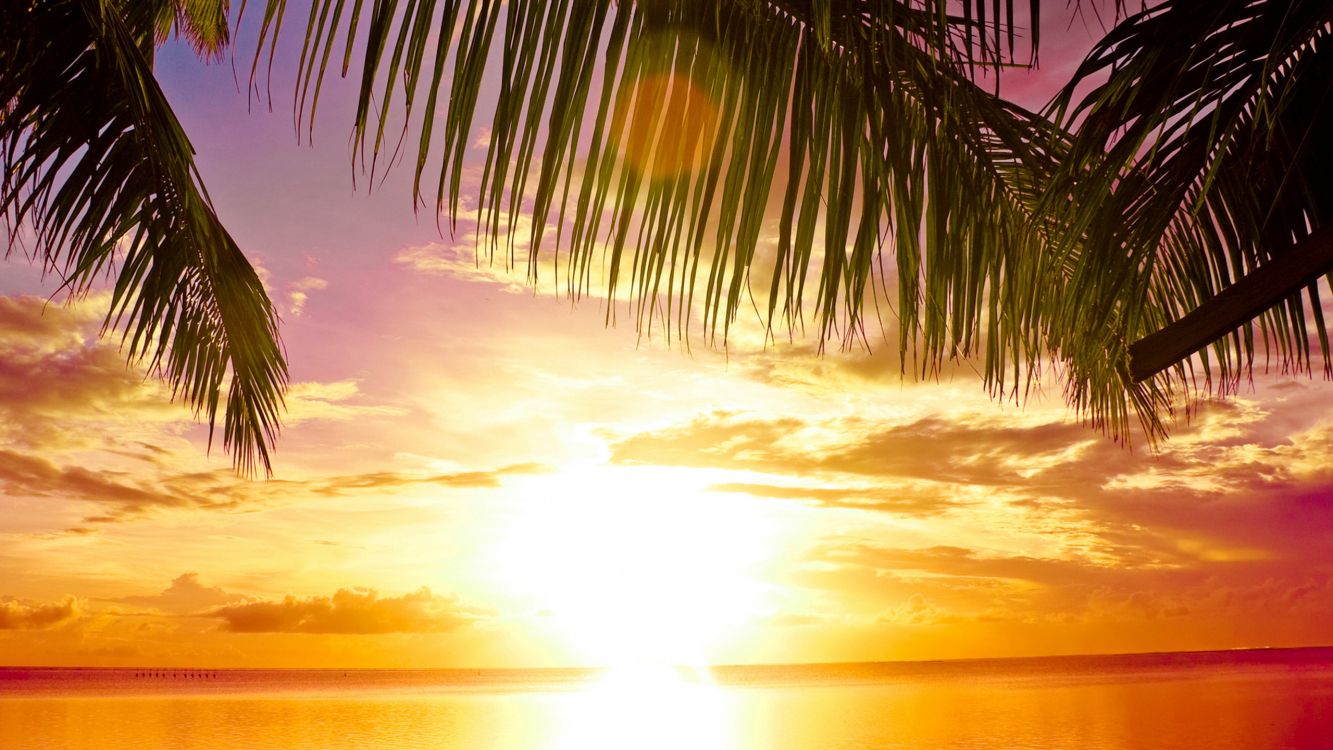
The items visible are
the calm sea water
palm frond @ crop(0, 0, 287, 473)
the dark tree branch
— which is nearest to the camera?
the dark tree branch

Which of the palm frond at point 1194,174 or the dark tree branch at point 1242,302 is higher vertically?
the palm frond at point 1194,174

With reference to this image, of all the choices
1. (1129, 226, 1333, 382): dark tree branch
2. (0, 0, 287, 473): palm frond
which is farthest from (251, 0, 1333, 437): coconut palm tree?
(0, 0, 287, 473): palm frond

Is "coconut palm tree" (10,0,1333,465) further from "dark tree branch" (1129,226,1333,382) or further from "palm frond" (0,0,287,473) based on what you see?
"palm frond" (0,0,287,473)

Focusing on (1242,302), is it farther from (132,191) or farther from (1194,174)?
(132,191)

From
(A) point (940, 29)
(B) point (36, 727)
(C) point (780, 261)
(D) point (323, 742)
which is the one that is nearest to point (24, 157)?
(C) point (780, 261)

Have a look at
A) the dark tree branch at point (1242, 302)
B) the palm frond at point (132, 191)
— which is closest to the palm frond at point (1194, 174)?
the dark tree branch at point (1242, 302)

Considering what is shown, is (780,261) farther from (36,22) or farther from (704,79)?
(36,22)

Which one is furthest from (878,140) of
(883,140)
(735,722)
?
(735,722)

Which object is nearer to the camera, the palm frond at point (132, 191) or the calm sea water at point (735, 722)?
Result: the palm frond at point (132, 191)

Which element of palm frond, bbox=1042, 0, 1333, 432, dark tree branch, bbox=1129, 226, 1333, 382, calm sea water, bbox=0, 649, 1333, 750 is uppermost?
palm frond, bbox=1042, 0, 1333, 432

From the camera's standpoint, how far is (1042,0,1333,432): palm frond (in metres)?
1.15

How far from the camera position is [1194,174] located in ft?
4.57

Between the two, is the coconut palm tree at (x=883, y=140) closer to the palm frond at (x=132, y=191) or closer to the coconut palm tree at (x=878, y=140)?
the coconut palm tree at (x=878, y=140)

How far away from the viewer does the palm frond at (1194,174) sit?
1154 mm
